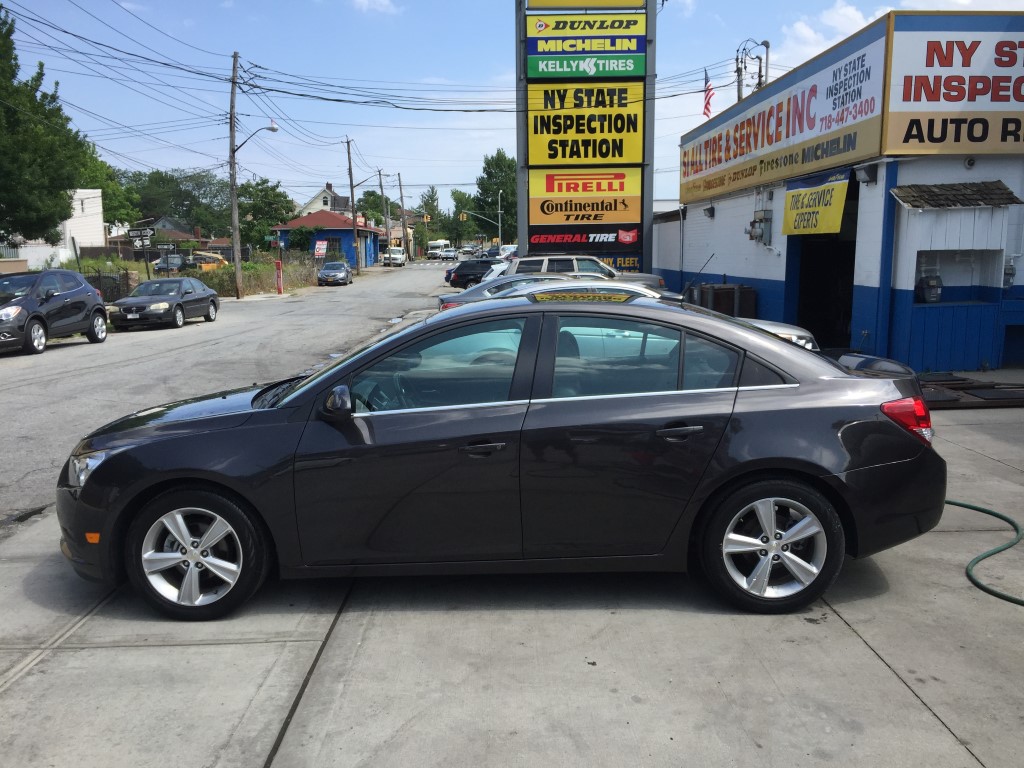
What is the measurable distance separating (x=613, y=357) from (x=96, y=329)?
1696cm

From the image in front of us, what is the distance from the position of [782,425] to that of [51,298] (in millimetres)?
16628

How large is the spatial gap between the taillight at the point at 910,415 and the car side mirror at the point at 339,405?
105 inches

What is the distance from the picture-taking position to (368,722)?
3.39 metres

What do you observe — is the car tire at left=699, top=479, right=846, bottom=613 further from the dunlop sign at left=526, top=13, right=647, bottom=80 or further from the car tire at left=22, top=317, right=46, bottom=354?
the dunlop sign at left=526, top=13, right=647, bottom=80

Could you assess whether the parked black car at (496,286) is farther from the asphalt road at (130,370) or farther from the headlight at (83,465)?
the headlight at (83,465)

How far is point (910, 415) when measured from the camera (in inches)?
172

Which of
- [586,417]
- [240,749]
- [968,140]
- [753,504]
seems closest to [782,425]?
[753,504]

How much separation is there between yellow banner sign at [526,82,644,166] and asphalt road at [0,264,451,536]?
6.25m

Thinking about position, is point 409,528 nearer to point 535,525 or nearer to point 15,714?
point 535,525

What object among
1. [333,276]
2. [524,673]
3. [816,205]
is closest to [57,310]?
[816,205]

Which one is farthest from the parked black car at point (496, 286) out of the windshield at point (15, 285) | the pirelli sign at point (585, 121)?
the windshield at point (15, 285)

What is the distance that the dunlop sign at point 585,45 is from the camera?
71.4ft

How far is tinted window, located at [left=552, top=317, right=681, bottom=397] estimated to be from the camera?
435cm

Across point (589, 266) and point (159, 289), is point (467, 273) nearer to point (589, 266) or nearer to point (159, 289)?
point (159, 289)
